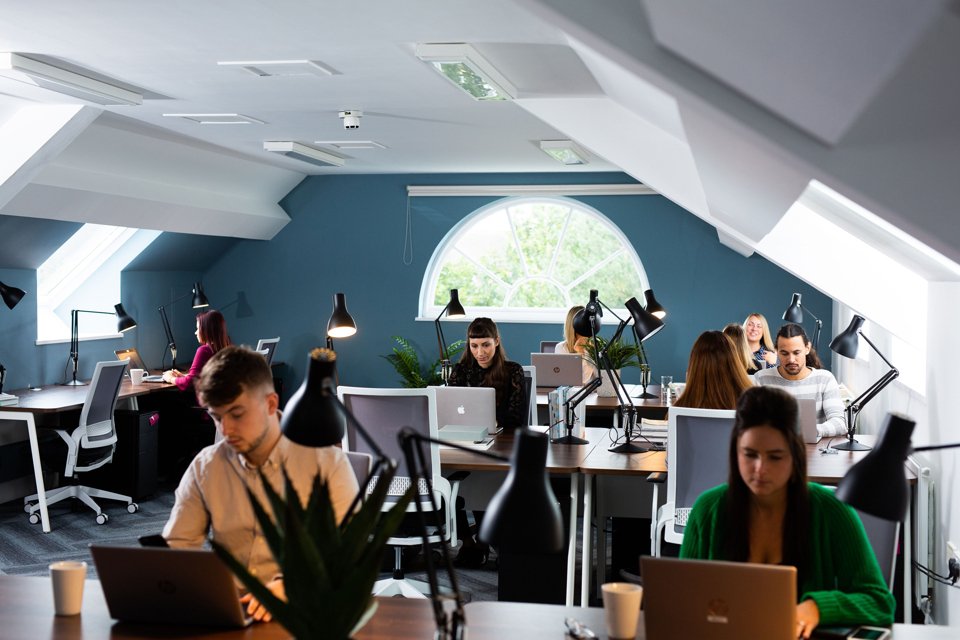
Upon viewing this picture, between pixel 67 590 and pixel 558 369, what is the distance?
4.75 meters

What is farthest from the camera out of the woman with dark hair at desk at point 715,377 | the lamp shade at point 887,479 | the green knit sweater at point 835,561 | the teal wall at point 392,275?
the teal wall at point 392,275

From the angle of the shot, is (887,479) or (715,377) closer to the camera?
(887,479)

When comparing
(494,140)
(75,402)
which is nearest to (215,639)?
(75,402)

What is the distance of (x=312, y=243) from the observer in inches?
386

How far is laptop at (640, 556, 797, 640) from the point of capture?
67.9 inches

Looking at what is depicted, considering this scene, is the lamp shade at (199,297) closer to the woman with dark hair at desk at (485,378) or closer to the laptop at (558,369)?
the laptop at (558,369)

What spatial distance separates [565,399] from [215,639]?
2840 millimetres

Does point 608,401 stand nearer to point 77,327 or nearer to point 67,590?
point 77,327

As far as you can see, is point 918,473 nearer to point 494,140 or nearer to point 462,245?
point 494,140

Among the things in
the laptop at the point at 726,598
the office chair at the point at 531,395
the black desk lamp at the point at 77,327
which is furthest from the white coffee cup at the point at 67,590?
the black desk lamp at the point at 77,327

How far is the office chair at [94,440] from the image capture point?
19.4 feet

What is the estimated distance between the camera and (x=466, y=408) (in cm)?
463

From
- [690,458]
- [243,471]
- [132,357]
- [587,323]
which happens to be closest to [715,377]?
[690,458]

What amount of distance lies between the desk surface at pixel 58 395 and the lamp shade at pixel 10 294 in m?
0.61
